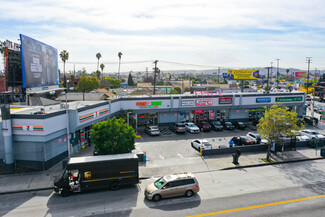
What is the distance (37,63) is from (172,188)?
1981cm

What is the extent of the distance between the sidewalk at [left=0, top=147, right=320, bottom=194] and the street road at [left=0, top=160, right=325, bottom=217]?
4.40 ft

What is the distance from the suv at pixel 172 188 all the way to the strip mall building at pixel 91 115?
36.7 feet

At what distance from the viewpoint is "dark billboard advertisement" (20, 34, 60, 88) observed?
78.4 feet

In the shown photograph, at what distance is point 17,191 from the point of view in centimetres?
1897

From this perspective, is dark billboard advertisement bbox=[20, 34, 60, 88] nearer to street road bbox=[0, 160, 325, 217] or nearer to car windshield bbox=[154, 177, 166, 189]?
street road bbox=[0, 160, 325, 217]

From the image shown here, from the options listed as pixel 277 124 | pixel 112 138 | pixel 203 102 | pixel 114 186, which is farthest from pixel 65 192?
pixel 203 102

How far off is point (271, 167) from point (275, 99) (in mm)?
25019

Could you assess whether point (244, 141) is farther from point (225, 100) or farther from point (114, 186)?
point (114, 186)

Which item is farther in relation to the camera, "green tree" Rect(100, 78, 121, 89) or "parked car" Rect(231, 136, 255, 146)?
"green tree" Rect(100, 78, 121, 89)

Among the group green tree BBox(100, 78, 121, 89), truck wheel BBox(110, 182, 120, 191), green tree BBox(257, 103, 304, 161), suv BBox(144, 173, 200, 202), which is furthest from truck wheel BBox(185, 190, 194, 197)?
green tree BBox(100, 78, 121, 89)

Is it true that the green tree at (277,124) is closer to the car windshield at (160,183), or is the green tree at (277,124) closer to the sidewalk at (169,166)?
the sidewalk at (169,166)

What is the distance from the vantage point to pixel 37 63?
26.4 meters

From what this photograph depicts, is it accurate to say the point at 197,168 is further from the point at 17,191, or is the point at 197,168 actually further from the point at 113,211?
the point at 17,191

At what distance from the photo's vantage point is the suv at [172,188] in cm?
1708
